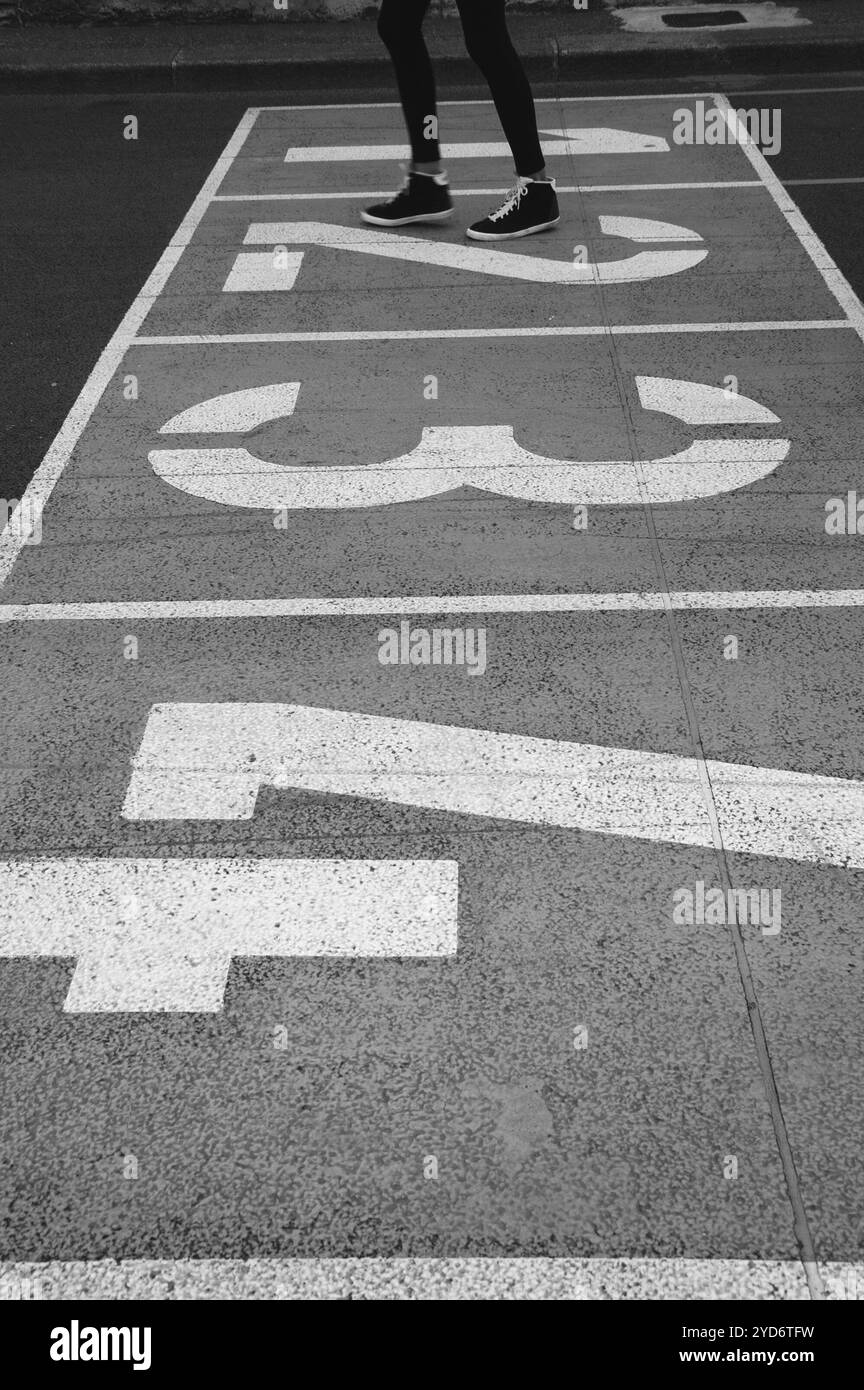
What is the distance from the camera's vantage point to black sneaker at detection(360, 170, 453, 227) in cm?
736

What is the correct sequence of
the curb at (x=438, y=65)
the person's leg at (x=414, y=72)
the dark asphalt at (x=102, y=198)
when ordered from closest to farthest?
1. the dark asphalt at (x=102, y=198)
2. the person's leg at (x=414, y=72)
3. the curb at (x=438, y=65)

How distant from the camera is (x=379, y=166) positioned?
8.77 m

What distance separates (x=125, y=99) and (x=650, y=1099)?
10623 mm

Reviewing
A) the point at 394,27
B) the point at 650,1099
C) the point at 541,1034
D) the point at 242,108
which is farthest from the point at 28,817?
the point at 242,108

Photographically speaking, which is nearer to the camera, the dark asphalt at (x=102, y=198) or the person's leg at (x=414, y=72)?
the dark asphalt at (x=102, y=198)

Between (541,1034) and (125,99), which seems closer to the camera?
(541,1034)

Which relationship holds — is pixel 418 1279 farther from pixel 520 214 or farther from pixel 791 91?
pixel 791 91

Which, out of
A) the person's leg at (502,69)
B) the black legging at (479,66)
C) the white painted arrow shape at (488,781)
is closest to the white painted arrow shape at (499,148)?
the black legging at (479,66)

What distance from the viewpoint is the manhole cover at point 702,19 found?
12.1 metres

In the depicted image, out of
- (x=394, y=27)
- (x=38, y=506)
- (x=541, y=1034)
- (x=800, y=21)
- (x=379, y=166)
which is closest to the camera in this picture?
(x=541, y=1034)

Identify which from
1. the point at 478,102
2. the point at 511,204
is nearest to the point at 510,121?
the point at 511,204

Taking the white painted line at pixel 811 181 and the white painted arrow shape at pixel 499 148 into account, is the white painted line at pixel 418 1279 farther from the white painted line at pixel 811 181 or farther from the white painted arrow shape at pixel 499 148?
the white painted arrow shape at pixel 499 148

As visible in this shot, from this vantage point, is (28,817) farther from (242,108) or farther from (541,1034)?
(242,108)

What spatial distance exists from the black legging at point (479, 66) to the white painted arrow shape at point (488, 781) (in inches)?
168
